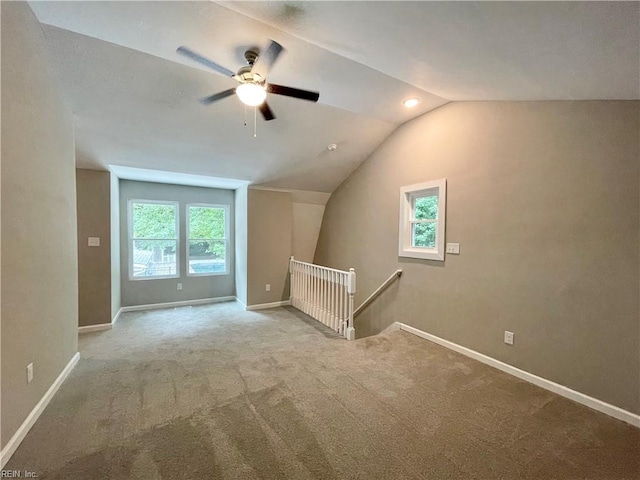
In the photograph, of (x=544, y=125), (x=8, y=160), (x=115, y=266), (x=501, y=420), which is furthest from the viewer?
(x=115, y=266)

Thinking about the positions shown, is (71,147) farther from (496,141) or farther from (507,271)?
(507,271)

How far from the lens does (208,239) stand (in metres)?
5.69

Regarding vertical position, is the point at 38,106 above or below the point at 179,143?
below

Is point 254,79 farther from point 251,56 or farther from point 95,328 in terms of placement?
point 95,328

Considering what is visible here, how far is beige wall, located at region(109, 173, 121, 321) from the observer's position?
13.5 feet

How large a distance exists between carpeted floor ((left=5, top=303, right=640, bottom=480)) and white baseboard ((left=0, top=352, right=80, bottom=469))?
0.13 ft

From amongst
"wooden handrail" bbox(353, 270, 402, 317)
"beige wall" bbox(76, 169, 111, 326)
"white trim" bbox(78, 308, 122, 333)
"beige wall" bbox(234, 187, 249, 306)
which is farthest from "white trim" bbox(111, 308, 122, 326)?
"wooden handrail" bbox(353, 270, 402, 317)

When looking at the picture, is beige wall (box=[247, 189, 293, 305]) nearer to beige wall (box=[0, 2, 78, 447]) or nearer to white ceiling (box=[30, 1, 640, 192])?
white ceiling (box=[30, 1, 640, 192])

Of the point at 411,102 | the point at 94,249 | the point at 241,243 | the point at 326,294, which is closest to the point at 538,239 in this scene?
the point at 411,102

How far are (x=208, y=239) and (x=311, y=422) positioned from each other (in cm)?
456

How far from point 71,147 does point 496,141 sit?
4407 millimetres

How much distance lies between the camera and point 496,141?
2871 mm

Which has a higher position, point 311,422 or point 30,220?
point 30,220

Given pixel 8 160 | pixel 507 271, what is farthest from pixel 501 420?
pixel 8 160
